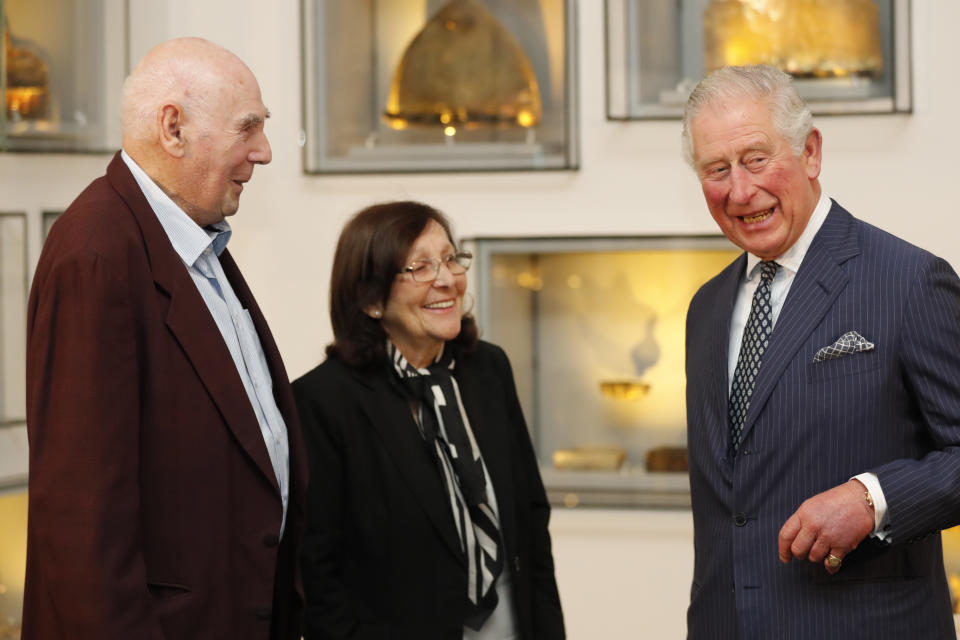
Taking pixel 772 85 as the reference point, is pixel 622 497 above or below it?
below

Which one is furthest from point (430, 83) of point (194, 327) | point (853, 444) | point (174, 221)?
point (853, 444)

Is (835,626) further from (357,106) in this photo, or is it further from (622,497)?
(357,106)

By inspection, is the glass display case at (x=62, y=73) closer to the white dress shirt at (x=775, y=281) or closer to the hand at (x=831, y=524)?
the white dress shirt at (x=775, y=281)

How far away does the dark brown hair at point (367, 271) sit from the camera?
2357 mm

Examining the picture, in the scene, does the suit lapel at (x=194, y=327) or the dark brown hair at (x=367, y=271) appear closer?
the suit lapel at (x=194, y=327)

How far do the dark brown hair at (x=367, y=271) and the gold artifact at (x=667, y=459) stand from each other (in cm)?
145

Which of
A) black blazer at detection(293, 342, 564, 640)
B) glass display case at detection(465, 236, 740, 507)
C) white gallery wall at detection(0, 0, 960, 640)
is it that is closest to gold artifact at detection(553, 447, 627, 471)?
glass display case at detection(465, 236, 740, 507)

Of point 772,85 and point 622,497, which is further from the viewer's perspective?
point 622,497

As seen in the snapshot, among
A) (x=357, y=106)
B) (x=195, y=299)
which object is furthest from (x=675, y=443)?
(x=195, y=299)

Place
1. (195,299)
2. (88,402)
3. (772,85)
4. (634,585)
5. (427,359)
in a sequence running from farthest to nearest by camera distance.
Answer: (634,585)
(427,359)
(772,85)
(195,299)
(88,402)

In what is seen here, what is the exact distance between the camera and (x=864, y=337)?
1791mm

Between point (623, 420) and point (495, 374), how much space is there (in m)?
1.21

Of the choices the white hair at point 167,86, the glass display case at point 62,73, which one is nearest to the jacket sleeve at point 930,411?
the white hair at point 167,86

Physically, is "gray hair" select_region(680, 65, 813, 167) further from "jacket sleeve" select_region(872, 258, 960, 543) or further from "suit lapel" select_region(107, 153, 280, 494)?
"suit lapel" select_region(107, 153, 280, 494)
